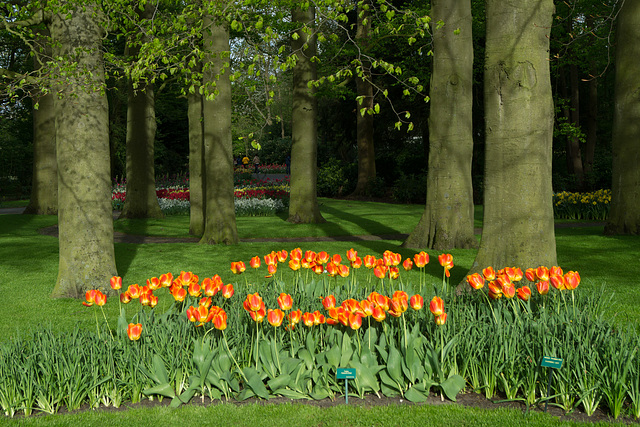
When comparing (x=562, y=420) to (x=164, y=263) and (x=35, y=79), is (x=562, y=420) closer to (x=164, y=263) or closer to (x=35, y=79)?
(x=35, y=79)

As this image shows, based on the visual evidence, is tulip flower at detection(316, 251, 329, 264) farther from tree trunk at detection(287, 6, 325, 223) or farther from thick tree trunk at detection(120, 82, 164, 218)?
thick tree trunk at detection(120, 82, 164, 218)

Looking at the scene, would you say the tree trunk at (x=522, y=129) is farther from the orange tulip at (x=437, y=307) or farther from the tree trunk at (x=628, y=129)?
the tree trunk at (x=628, y=129)

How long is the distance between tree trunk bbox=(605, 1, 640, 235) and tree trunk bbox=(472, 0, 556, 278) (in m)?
7.15

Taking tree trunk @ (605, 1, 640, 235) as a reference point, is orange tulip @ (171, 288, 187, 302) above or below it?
below

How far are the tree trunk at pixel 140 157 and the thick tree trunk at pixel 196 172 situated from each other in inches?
130

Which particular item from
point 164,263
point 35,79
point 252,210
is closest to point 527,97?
point 35,79

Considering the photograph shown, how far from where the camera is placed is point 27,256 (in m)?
11.4

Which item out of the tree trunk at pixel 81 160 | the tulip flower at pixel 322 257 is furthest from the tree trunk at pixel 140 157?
the tulip flower at pixel 322 257

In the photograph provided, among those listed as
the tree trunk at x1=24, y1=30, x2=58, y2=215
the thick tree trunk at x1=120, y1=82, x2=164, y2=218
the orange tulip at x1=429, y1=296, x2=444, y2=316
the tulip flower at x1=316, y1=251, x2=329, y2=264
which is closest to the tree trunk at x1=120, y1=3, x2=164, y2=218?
the thick tree trunk at x1=120, y1=82, x2=164, y2=218

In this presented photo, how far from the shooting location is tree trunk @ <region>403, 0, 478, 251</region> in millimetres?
11445

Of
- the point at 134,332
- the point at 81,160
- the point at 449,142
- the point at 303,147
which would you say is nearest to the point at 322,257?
the point at 134,332

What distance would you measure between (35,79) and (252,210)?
1357cm

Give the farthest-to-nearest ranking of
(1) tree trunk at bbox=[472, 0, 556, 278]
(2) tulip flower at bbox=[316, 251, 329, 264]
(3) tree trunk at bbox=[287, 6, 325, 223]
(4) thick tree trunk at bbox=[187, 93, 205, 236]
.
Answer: (3) tree trunk at bbox=[287, 6, 325, 223], (4) thick tree trunk at bbox=[187, 93, 205, 236], (1) tree trunk at bbox=[472, 0, 556, 278], (2) tulip flower at bbox=[316, 251, 329, 264]

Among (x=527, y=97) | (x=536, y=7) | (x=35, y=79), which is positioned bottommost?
(x=527, y=97)
